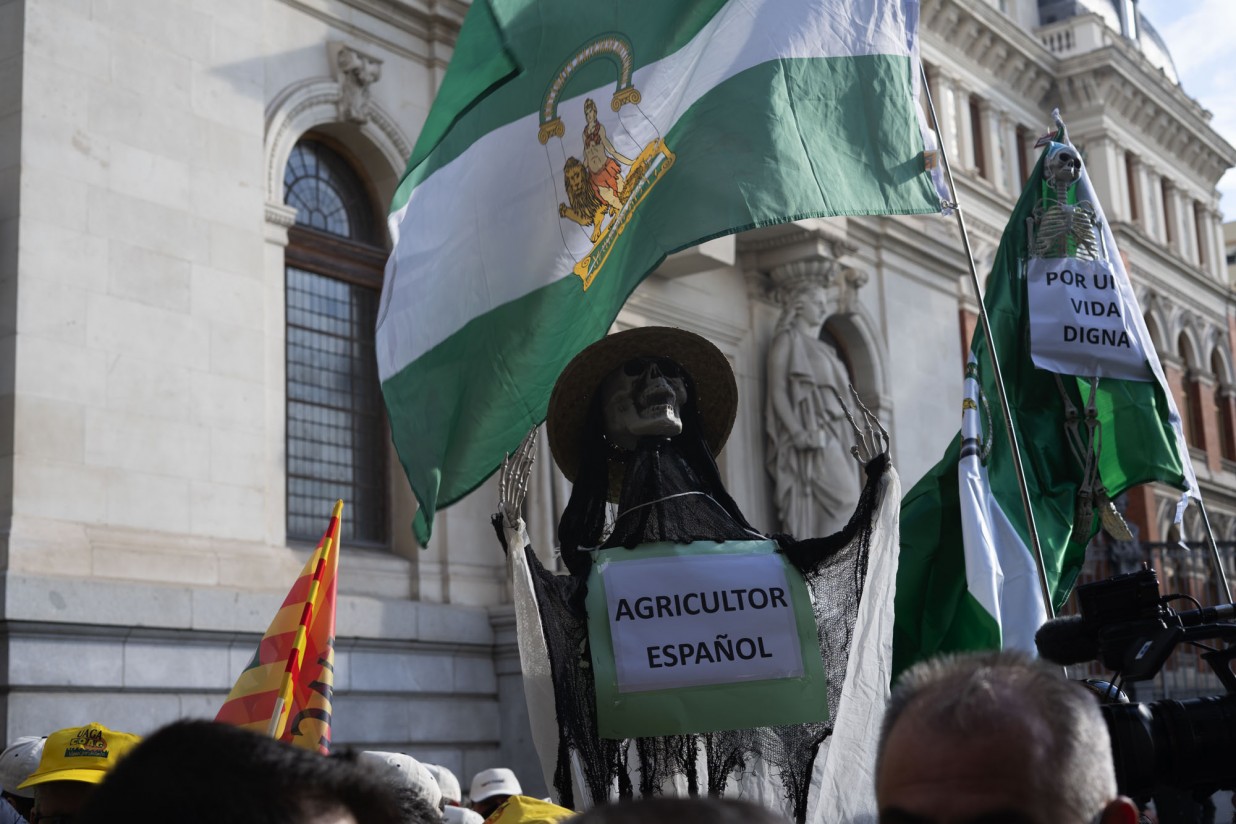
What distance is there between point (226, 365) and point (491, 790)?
193 inches

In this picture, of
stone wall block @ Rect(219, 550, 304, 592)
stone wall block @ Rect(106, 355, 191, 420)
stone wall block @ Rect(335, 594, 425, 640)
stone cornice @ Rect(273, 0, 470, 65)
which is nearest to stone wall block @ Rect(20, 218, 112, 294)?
stone wall block @ Rect(106, 355, 191, 420)

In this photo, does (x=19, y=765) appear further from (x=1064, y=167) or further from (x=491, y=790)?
(x=1064, y=167)

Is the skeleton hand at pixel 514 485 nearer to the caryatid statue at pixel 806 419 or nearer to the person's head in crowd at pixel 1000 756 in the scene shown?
the person's head in crowd at pixel 1000 756

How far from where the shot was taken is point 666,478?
523 cm

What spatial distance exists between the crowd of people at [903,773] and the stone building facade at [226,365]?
9046 mm

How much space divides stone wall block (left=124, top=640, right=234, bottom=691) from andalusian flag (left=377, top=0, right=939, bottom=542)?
5068mm

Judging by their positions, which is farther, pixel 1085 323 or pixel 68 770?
pixel 1085 323

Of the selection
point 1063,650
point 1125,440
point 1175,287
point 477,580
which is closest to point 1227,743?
point 1063,650

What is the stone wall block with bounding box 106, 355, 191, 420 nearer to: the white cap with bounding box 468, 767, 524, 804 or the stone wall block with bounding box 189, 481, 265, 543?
the stone wall block with bounding box 189, 481, 265, 543

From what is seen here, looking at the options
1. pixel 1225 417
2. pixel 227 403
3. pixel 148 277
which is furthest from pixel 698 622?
pixel 1225 417

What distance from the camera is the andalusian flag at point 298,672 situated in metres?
6.00

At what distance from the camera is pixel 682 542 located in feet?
16.8

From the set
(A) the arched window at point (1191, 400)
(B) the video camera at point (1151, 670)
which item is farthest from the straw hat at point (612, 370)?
(A) the arched window at point (1191, 400)

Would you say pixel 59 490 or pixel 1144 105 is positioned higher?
pixel 1144 105
